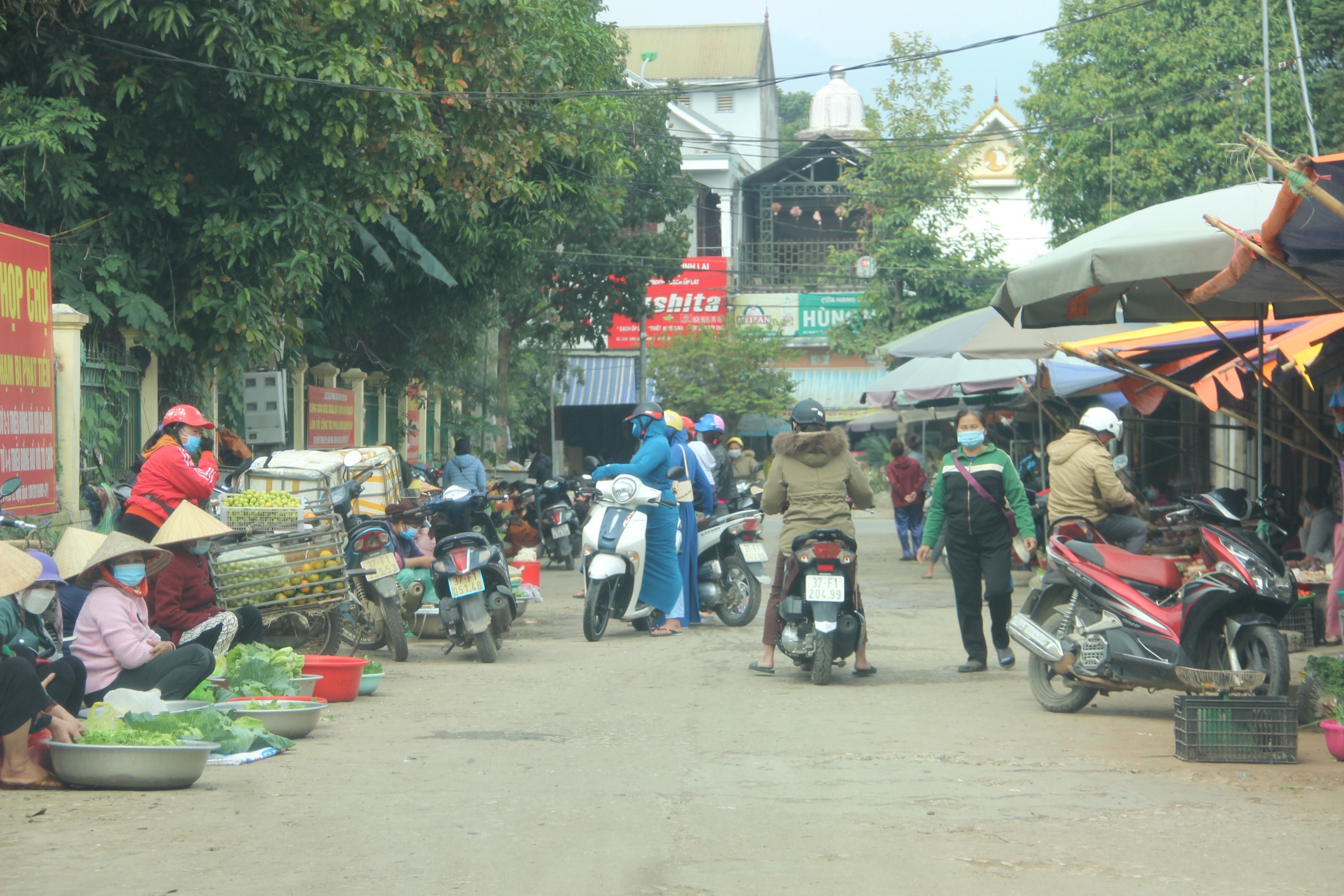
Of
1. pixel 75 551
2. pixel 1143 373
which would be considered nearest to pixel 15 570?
pixel 75 551

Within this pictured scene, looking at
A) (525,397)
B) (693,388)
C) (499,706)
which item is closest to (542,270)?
(525,397)

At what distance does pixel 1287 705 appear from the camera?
6461 millimetres

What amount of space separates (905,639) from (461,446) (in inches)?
288

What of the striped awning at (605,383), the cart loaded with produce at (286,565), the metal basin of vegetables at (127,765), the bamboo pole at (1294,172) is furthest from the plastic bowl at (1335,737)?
the striped awning at (605,383)

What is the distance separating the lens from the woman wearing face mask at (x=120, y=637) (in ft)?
21.2

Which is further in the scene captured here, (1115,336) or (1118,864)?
(1115,336)

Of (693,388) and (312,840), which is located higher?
(693,388)

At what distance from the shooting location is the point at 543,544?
1911 cm

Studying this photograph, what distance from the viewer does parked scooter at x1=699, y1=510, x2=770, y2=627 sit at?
12555 millimetres

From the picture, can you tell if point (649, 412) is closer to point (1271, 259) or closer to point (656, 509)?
point (656, 509)

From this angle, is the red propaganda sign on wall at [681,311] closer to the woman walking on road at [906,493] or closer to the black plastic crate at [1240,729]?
the woman walking on road at [906,493]

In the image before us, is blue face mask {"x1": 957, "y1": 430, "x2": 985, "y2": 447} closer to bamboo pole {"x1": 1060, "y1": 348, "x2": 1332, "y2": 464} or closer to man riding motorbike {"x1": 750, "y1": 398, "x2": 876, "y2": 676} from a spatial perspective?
man riding motorbike {"x1": 750, "y1": 398, "x2": 876, "y2": 676}

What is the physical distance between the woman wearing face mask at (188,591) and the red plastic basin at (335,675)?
56 centimetres

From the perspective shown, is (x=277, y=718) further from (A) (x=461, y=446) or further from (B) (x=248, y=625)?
(A) (x=461, y=446)
